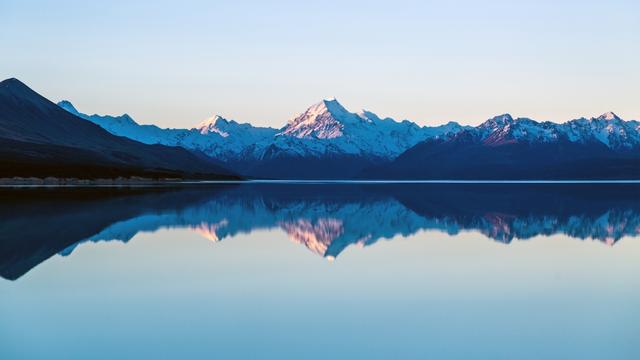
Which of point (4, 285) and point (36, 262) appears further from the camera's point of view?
point (36, 262)

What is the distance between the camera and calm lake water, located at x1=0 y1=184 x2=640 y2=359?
18.8m

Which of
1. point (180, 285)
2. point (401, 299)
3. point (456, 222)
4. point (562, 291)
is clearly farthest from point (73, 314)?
point (456, 222)

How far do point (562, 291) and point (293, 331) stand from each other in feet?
37.8

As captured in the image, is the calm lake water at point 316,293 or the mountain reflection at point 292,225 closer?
the calm lake water at point 316,293

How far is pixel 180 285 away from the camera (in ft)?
91.3

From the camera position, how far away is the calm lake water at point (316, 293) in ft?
61.8

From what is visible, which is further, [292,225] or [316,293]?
[292,225]

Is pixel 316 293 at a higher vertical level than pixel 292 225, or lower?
lower

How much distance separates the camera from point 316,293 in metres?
26.2

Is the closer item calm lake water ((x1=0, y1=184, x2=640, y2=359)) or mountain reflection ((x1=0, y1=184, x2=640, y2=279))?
calm lake water ((x1=0, y1=184, x2=640, y2=359))

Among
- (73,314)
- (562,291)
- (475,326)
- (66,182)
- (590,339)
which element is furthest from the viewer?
(66,182)

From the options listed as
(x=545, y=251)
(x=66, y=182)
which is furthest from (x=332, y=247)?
(x=66, y=182)

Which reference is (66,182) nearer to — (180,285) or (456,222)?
(456,222)

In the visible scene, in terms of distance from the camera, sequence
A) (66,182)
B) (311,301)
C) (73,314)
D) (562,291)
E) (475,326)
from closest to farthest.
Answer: (475,326) → (73,314) → (311,301) → (562,291) → (66,182)
